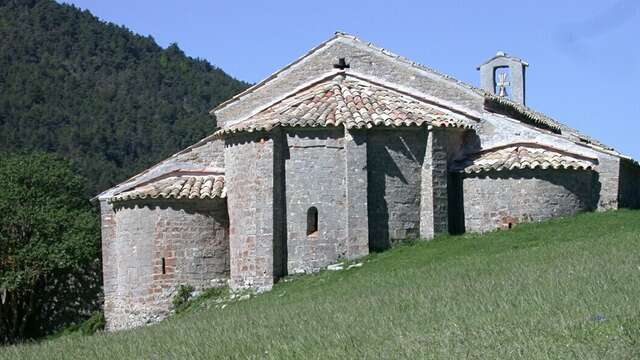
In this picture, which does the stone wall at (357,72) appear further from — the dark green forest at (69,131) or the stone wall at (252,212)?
the dark green forest at (69,131)

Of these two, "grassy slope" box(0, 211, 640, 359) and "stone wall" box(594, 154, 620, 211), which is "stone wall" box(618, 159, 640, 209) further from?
"grassy slope" box(0, 211, 640, 359)

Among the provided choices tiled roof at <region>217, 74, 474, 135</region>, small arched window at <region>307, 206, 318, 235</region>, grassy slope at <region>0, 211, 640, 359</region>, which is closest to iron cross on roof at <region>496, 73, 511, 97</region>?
tiled roof at <region>217, 74, 474, 135</region>

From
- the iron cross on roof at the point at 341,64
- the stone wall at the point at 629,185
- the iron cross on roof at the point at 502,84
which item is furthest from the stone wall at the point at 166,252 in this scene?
the iron cross on roof at the point at 502,84

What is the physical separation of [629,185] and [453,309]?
1448 cm

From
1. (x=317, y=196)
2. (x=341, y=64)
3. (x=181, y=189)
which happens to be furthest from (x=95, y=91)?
(x=317, y=196)

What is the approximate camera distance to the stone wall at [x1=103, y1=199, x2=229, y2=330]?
27031 millimetres

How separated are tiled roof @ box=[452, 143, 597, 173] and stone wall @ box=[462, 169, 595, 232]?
205 mm

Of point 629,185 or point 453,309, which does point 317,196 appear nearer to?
point 629,185

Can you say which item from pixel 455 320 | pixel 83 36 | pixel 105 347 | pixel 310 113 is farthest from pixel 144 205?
pixel 83 36

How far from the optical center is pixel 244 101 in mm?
29609

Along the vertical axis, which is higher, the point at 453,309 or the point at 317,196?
the point at 317,196

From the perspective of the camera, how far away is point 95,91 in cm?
7056

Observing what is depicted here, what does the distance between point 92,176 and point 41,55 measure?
19251 millimetres

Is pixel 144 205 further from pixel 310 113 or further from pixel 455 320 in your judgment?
pixel 455 320
